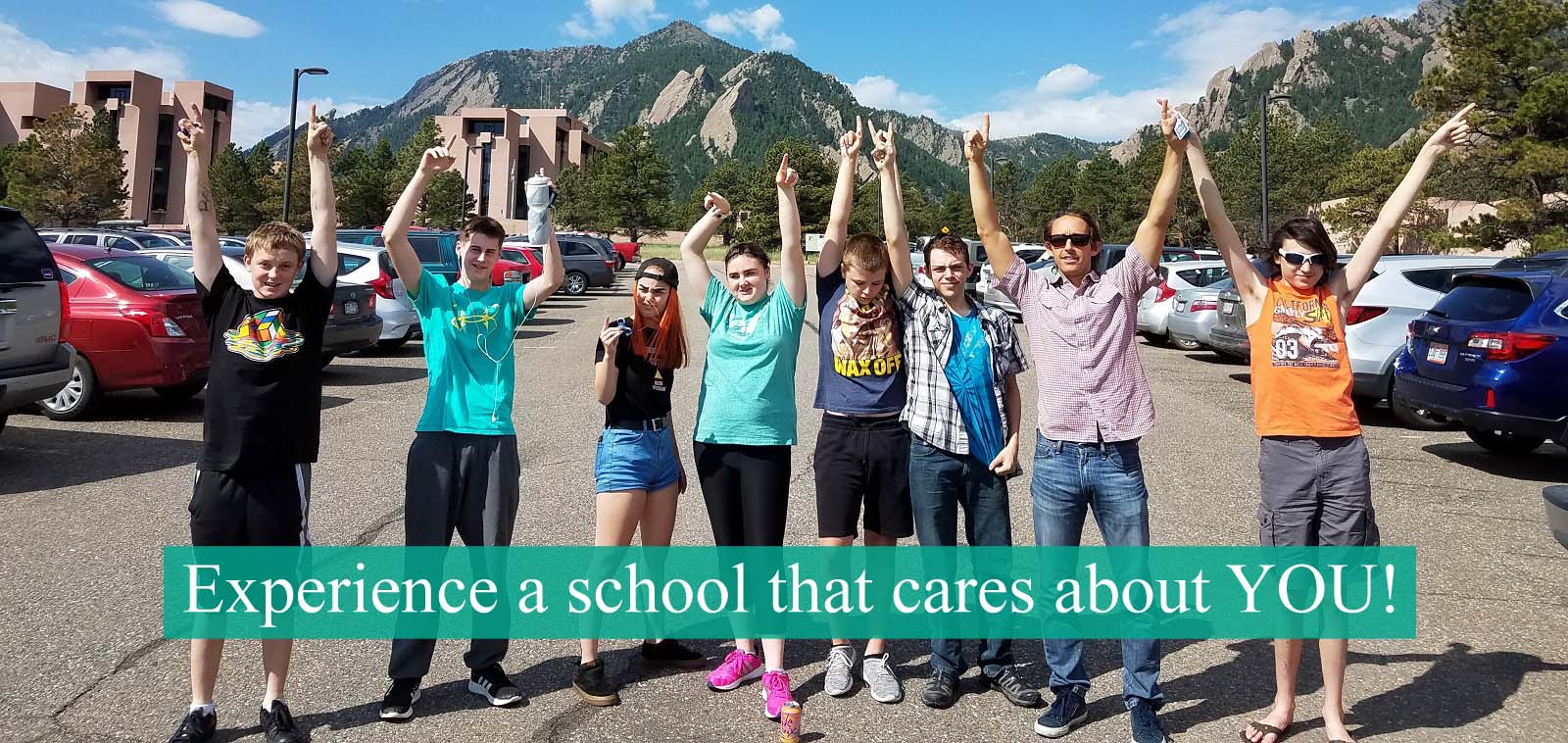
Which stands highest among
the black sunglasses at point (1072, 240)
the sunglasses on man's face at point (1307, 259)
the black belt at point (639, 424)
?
the black sunglasses at point (1072, 240)

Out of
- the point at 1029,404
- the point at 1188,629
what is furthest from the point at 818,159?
the point at 1188,629

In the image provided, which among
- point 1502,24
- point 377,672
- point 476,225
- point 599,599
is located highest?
point 1502,24

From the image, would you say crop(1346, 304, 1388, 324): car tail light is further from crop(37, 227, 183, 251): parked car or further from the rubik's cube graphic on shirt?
crop(37, 227, 183, 251): parked car

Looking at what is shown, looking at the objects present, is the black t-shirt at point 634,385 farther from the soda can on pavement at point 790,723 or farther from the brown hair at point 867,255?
the soda can on pavement at point 790,723

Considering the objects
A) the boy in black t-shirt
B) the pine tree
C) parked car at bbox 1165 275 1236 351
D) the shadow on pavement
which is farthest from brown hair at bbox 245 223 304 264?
the pine tree

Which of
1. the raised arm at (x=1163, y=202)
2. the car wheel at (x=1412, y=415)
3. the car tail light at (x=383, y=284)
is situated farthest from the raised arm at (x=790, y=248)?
the car tail light at (x=383, y=284)

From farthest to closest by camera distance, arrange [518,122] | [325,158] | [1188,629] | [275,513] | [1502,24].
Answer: [518,122]
[1502,24]
[1188,629]
[325,158]
[275,513]

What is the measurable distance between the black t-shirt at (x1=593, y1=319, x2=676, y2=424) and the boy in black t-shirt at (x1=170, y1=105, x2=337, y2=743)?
1.06 meters

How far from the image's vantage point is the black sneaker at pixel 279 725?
340cm

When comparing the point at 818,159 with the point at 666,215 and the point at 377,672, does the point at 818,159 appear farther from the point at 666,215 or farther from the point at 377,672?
the point at 377,672

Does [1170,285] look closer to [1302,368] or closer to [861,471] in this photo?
[1302,368]

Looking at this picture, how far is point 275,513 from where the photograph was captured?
3.47 meters

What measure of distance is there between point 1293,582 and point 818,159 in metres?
85.1

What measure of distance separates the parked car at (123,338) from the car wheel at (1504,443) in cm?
1166
